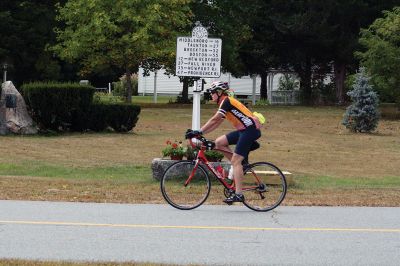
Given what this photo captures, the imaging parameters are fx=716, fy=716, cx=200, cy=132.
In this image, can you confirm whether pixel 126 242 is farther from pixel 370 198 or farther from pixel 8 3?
pixel 8 3

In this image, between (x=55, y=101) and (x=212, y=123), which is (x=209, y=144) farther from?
(x=55, y=101)

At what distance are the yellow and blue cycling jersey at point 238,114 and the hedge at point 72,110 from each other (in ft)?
46.7

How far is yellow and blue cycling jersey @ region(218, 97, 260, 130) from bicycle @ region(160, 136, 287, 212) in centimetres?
51

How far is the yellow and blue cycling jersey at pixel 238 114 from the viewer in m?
10.1

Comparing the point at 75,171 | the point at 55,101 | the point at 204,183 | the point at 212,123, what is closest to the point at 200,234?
the point at 204,183

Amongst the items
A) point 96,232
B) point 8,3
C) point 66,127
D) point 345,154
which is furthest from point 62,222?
point 8,3

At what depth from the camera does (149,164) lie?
1761 cm

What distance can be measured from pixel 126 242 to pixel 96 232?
2.43 ft

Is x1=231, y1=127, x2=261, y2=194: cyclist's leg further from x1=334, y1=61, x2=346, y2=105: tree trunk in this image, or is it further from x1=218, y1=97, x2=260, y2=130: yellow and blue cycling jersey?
x1=334, y1=61, x2=346, y2=105: tree trunk

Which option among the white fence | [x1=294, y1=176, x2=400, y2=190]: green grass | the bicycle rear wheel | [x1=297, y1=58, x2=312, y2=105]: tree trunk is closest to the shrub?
[x1=294, y1=176, x2=400, y2=190]: green grass

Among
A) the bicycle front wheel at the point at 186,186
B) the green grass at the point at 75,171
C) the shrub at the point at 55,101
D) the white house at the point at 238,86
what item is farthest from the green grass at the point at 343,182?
the white house at the point at 238,86

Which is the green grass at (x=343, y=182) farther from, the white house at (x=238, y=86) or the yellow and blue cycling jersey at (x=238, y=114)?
the white house at (x=238, y=86)

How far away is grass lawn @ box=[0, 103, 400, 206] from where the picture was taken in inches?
482

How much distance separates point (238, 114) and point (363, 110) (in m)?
19.7
